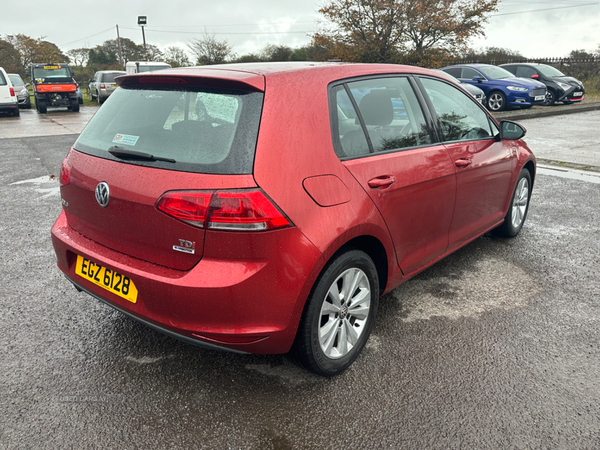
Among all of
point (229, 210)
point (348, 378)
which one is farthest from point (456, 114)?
point (229, 210)

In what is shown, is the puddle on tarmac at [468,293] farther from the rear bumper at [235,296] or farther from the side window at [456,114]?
the rear bumper at [235,296]

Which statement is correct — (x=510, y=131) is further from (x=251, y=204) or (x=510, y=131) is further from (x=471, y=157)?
(x=251, y=204)

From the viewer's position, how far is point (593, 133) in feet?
40.6

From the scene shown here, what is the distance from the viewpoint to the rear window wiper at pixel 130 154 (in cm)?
228

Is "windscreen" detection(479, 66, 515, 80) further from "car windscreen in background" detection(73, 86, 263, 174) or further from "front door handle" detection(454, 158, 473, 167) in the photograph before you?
"car windscreen in background" detection(73, 86, 263, 174)

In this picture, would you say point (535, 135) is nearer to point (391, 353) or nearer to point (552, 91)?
point (552, 91)

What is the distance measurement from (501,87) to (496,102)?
21.1 inches

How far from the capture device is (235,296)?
2135 mm

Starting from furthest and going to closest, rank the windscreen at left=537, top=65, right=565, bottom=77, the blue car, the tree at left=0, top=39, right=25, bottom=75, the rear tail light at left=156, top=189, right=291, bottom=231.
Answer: the tree at left=0, top=39, right=25, bottom=75 → the windscreen at left=537, top=65, right=565, bottom=77 → the blue car → the rear tail light at left=156, top=189, right=291, bottom=231

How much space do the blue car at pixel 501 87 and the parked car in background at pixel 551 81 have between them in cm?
180

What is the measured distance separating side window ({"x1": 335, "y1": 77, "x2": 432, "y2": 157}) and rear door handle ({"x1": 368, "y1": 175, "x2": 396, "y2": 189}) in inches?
6.2

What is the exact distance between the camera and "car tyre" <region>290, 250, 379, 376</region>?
238 cm

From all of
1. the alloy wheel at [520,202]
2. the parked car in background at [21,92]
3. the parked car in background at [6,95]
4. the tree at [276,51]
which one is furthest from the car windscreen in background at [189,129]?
the tree at [276,51]

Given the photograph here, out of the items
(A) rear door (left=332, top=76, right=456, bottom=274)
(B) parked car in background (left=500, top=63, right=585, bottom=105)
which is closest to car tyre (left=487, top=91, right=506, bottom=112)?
(B) parked car in background (left=500, top=63, right=585, bottom=105)
